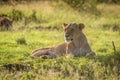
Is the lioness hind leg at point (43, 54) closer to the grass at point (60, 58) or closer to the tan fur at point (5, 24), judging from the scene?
the grass at point (60, 58)

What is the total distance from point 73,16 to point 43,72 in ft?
44.4

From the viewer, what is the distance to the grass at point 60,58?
964 cm

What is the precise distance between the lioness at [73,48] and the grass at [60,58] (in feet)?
1.30

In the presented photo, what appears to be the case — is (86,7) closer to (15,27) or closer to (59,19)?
(59,19)

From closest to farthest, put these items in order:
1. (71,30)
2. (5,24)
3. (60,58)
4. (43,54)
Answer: (60,58) < (71,30) < (43,54) < (5,24)

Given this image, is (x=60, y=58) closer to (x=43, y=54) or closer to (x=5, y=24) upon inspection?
(x=43, y=54)

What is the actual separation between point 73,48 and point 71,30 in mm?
569

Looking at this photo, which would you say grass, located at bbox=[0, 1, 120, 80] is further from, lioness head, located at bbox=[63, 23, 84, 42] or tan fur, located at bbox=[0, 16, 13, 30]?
lioness head, located at bbox=[63, 23, 84, 42]

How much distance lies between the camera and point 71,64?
10453mm

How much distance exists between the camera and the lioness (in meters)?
11.6

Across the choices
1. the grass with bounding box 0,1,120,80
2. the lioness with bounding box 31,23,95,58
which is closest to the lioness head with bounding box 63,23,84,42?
the lioness with bounding box 31,23,95,58

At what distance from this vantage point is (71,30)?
37.8ft

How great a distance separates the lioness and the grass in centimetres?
40

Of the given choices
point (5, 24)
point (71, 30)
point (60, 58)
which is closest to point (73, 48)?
point (71, 30)
